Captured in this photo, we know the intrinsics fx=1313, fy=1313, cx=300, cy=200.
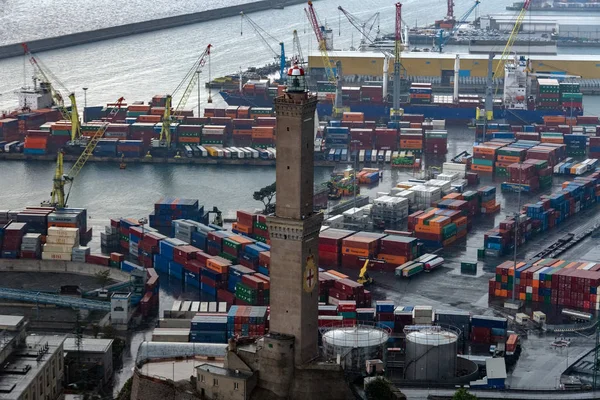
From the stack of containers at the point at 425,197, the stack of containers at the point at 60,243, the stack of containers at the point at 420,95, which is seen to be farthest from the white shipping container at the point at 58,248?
the stack of containers at the point at 420,95

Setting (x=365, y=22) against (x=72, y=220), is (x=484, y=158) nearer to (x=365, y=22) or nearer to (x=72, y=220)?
(x=72, y=220)

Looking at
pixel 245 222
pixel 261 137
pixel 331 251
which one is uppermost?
pixel 261 137

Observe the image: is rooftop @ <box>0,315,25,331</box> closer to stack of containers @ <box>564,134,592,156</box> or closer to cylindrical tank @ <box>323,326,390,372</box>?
cylindrical tank @ <box>323,326,390,372</box>

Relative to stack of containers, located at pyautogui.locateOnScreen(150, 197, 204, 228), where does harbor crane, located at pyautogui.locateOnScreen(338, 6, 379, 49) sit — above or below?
above

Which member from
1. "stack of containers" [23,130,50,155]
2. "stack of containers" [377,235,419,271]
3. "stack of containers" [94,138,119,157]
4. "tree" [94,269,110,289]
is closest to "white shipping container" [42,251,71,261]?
"tree" [94,269,110,289]

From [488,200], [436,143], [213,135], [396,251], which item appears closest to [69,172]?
[213,135]

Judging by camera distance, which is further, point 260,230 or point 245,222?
point 245,222
